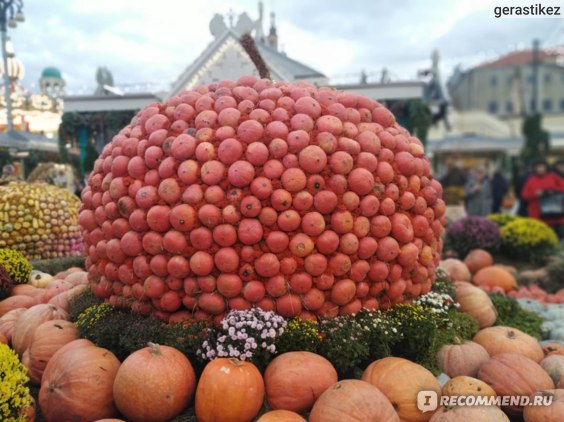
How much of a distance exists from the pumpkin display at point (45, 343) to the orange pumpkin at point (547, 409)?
9.22 ft

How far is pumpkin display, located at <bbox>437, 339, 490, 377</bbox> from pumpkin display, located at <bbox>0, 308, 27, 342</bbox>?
3.06 m

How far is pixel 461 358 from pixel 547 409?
0.73 meters

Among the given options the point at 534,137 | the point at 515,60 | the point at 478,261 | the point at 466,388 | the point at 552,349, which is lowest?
the point at 552,349

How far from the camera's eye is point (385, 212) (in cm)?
334

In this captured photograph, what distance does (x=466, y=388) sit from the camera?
2795 millimetres

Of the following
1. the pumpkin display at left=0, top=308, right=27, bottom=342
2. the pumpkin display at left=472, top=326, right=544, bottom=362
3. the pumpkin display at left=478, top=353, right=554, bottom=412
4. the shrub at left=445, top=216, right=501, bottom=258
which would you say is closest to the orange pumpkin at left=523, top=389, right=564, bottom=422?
the pumpkin display at left=478, top=353, right=554, bottom=412

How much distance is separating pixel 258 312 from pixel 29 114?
8.78 meters

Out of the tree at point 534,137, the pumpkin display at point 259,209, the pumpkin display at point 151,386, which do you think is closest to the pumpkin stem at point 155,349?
the pumpkin display at point 151,386

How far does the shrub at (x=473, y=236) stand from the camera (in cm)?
818

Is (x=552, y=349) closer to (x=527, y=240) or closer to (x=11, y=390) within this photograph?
(x=11, y=390)

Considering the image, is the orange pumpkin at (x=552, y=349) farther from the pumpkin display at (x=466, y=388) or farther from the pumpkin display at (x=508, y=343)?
the pumpkin display at (x=466, y=388)

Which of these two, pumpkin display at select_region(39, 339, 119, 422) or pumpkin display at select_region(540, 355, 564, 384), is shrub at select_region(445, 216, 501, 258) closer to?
pumpkin display at select_region(540, 355, 564, 384)

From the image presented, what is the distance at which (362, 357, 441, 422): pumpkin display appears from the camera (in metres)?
2.78

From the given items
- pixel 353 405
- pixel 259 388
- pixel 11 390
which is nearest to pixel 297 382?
pixel 259 388
